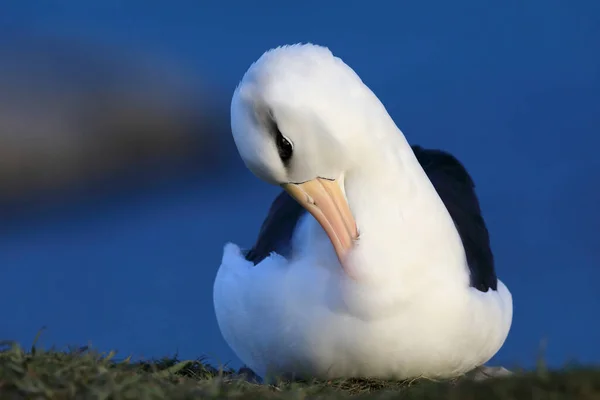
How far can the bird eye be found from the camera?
448 cm

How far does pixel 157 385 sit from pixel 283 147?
4.10ft

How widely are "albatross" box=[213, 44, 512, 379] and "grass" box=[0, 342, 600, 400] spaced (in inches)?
17.5

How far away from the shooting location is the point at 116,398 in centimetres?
345

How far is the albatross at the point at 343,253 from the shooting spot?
4488 millimetres

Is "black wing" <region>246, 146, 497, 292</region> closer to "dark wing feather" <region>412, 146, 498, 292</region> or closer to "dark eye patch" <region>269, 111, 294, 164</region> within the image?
"dark wing feather" <region>412, 146, 498, 292</region>

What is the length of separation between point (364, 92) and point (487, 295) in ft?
4.00

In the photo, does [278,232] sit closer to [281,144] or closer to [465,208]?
[281,144]

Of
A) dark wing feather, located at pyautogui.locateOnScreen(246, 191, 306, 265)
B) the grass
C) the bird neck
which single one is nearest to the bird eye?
the bird neck

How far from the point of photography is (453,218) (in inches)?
222

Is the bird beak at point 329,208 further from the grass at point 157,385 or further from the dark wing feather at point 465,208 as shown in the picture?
the dark wing feather at point 465,208

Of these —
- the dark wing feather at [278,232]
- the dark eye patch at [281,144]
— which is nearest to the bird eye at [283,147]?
the dark eye patch at [281,144]

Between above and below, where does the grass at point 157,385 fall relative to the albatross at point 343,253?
below

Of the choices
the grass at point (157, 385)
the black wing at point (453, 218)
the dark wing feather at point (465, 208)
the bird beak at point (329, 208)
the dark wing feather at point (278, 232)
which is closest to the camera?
the grass at point (157, 385)

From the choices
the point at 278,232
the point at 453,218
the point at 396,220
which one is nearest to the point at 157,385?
the point at 396,220
